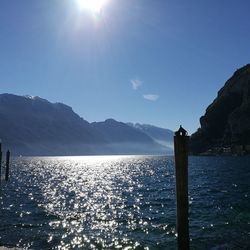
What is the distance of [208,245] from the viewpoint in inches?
978

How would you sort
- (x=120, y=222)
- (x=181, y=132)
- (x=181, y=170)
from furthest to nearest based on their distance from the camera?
(x=120, y=222)
(x=181, y=132)
(x=181, y=170)

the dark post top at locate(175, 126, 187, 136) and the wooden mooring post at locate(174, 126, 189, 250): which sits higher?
the dark post top at locate(175, 126, 187, 136)

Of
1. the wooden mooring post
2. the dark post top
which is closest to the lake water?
the wooden mooring post

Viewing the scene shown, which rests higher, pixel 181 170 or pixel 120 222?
pixel 181 170

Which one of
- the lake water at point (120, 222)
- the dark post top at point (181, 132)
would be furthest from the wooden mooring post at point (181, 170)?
the lake water at point (120, 222)

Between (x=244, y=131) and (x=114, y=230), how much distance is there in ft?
562

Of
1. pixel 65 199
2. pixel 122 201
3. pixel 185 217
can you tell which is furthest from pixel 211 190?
pixel 185 217

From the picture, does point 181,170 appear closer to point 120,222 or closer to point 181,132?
point 181,132

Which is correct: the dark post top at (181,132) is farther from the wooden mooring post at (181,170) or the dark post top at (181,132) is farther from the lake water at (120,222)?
the lake water at (120,222)

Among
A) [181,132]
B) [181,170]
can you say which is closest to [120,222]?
[181,170]

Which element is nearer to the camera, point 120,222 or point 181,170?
point 181,170

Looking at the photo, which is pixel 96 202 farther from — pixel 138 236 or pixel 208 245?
pixel 208 245

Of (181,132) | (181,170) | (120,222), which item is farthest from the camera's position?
(120,222)

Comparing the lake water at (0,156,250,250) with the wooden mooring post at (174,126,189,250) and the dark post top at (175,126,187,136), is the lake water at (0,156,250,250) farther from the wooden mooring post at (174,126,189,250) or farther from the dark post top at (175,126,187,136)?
the dark post top at (175,126,187,136)
